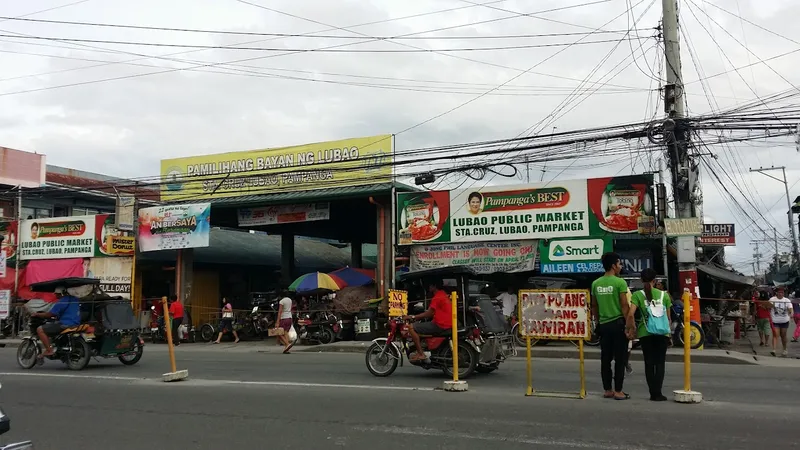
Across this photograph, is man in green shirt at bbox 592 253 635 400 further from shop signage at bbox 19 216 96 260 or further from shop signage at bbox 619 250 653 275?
shop signage at bbox 19 216 96 260

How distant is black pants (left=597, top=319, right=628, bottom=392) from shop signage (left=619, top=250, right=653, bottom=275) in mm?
11238

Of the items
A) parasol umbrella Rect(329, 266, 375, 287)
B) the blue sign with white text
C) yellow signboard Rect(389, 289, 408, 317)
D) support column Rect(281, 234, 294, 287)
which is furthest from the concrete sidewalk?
support column Rect(281, 234, 294, 287)

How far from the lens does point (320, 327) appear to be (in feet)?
66.4

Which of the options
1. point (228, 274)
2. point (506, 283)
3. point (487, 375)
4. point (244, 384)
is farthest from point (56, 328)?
point (228, 274)

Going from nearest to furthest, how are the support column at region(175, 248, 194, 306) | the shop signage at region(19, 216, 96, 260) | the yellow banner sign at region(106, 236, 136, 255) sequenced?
the support column at region(175, 248, 194, 306) → the yellow banner sign at region(106, 236, 136, 255) → the shop signage at region(19, 216, 96, 260)

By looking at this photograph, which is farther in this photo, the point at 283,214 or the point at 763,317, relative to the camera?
the point at 283,214

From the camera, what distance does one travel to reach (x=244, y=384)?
10.3m

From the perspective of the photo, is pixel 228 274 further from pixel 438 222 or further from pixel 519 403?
pixel 519 403

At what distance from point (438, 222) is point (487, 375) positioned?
9.94 m

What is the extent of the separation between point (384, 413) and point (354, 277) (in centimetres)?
1519

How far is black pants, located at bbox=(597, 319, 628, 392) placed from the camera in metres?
7.94

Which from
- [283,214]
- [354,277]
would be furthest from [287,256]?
[354,277]

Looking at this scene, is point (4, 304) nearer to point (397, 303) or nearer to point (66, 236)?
point (66, 236)

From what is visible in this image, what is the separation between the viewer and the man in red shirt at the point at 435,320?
10.2 m
